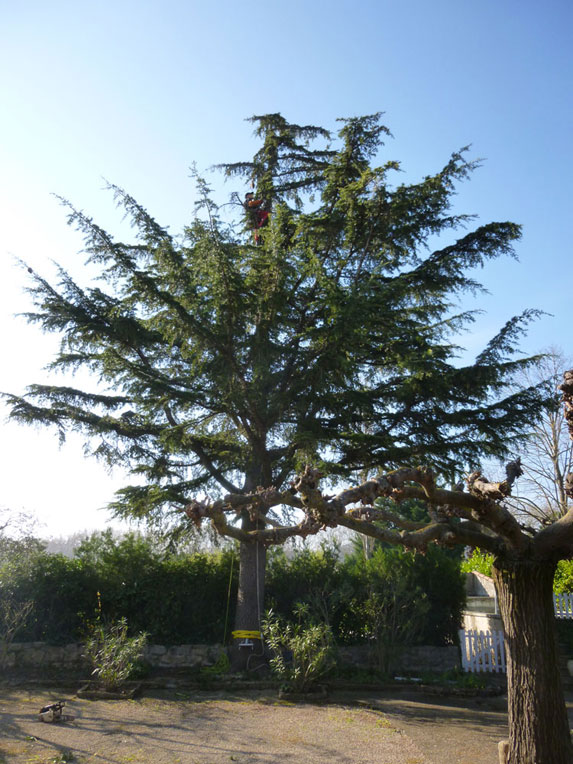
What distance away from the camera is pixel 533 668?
4781mm

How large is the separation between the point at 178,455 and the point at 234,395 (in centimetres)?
275

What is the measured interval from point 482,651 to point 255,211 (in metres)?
11.4

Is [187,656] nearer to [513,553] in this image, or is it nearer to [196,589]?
[196,589]

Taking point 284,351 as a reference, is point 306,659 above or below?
below

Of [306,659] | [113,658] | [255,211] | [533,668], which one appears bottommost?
[113,658]

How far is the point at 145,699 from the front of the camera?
8328 mm

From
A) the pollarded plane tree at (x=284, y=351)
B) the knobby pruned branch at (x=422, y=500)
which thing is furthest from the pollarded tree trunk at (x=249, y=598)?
the knobby pruned branch at (x=422, y=500)

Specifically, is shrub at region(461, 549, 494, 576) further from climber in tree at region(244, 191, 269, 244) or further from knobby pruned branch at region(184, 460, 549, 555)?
knobby pruned branch at region(184, 460, 549, 555)

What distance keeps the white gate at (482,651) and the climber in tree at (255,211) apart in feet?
34.5

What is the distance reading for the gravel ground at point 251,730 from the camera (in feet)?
18.3

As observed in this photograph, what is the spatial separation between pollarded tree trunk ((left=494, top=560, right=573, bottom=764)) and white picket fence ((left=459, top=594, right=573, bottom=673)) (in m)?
7.03

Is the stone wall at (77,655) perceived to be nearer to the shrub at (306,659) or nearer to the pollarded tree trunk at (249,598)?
the pollarded tree trunk at (249,598)

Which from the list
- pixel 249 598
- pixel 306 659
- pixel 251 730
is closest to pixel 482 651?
pixel 306 659

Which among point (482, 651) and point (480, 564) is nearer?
point (482, 651)
